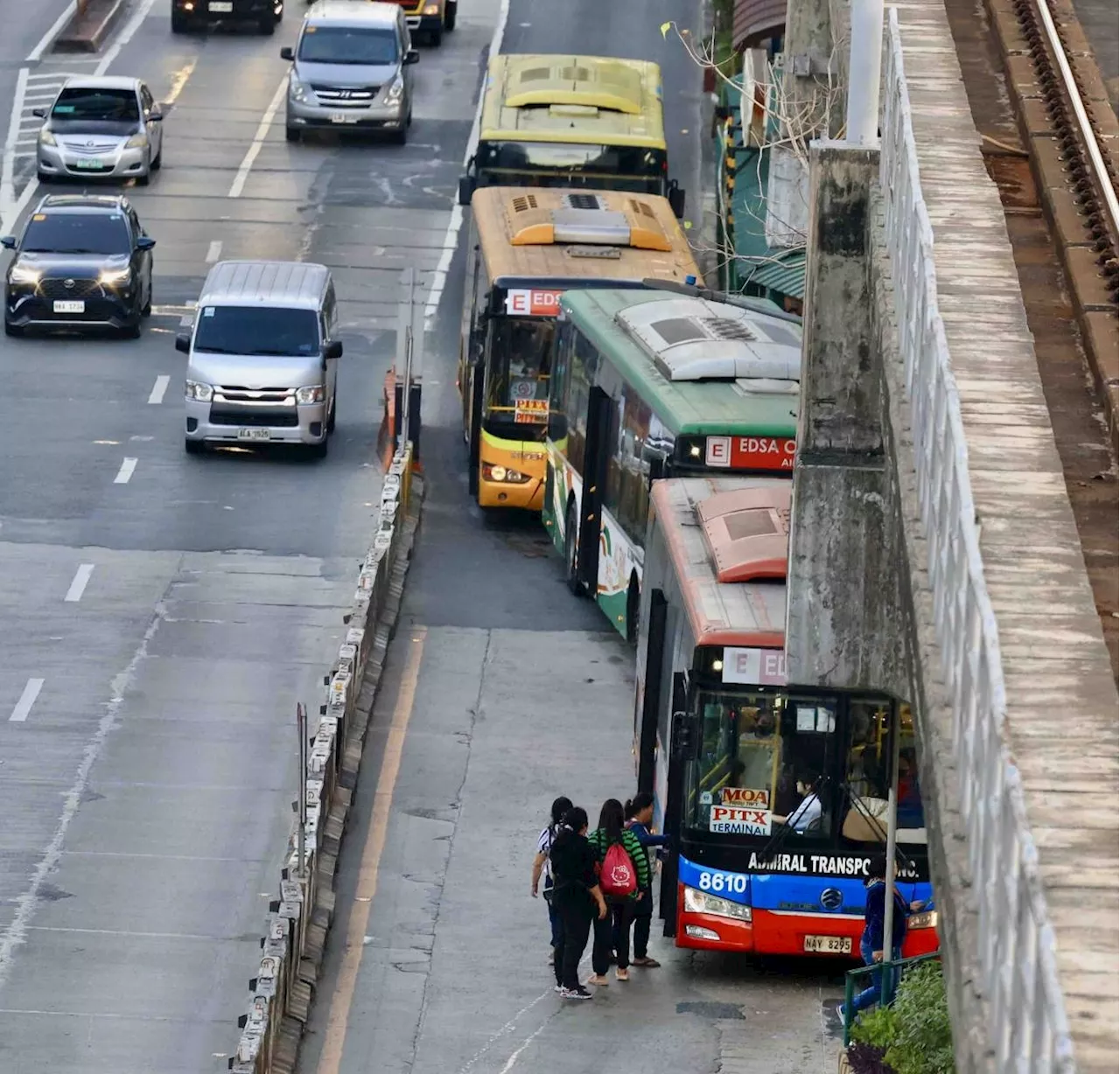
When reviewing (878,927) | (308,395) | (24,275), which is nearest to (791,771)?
(878,927)

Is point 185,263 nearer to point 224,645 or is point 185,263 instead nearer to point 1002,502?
point 224,645

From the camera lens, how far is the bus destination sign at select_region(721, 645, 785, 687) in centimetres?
1845

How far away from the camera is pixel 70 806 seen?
21.5 m

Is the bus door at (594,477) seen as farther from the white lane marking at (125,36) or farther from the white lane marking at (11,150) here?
the white lane marking at (125,36)

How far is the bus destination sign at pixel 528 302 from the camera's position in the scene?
29.2 meters

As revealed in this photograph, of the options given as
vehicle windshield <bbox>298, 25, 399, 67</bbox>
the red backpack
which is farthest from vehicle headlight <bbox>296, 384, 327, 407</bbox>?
vehicle windshield <bbox>298, 25, 399, 67</bbox>

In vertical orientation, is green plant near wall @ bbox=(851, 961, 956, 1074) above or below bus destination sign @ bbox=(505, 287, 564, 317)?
above

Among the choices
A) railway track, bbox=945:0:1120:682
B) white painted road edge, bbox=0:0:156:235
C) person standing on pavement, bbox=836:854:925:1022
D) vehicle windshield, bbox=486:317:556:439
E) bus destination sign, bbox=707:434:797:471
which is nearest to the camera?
railway track, bbox=945:0:1120:682

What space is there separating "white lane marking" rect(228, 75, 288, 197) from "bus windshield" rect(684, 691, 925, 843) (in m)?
28.5

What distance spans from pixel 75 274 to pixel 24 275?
2.15 feet

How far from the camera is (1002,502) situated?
1154cm

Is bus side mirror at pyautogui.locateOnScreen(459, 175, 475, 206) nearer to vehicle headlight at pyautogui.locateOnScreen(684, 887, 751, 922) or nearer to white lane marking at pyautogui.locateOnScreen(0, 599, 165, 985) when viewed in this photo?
white lane marking at pyautogui.locateOnScreen(0, 599, 165, 985)

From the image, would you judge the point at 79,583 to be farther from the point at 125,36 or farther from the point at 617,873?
the point at 125,36

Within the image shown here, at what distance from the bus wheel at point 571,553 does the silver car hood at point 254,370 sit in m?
5.00
